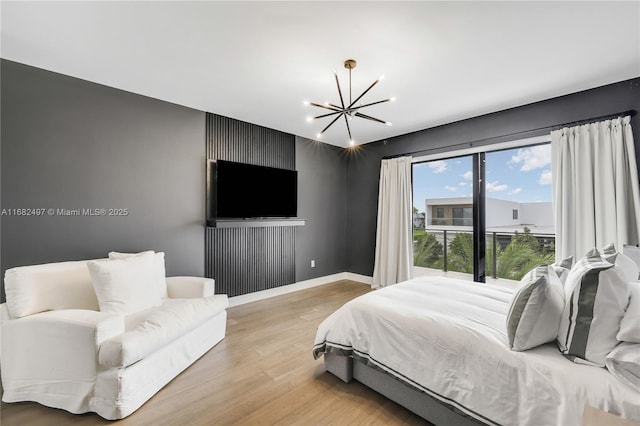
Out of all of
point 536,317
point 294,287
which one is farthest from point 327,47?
point 294,287

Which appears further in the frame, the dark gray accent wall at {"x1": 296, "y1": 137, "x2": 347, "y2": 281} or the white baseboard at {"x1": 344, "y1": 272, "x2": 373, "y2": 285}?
A: the white baseboard at {"x1": 344, "y1": 272, "x2": 373, "y2": 285}

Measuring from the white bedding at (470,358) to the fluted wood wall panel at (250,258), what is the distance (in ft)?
6.78

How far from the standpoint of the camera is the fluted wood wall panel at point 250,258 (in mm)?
3754

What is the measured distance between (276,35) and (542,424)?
9.37 ft

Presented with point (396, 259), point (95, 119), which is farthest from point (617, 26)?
point (95, 119)

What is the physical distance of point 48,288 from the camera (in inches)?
82.2

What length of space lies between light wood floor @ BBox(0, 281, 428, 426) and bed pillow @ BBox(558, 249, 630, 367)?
1.01 meters

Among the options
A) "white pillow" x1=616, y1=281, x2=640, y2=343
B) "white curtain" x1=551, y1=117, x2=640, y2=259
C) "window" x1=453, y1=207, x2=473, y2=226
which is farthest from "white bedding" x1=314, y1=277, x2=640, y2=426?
"window" x1=453, y1=207, x2=473, y2=226

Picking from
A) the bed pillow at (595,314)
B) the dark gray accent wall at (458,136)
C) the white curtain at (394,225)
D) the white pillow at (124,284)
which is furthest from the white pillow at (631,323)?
the white curtain at (394,225)

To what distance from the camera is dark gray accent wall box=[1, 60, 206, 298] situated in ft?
8.13

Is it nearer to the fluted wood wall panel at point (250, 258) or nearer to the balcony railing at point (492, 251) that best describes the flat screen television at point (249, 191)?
the fluted wood wall panel at point (250, 258)

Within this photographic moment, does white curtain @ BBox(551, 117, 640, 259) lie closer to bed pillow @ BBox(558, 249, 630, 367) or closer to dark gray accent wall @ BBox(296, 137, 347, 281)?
bed pillow @ BBox(558, 249, 630, 367)

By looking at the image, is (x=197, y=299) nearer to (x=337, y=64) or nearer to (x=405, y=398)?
(x=405, y=398)

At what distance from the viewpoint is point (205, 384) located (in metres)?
2.11
